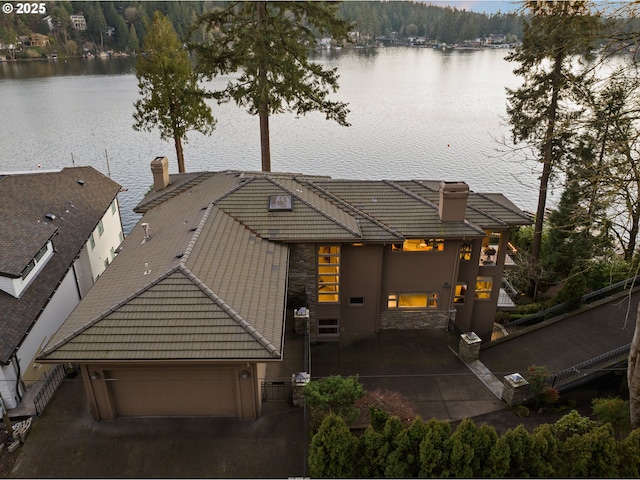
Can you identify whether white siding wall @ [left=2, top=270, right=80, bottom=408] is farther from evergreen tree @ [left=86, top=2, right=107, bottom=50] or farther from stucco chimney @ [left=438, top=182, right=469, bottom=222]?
evergreen tree @ [left=86, top=2, right=107, bottom=50]

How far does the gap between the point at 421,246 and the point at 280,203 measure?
620 cm

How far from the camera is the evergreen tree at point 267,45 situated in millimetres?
25938

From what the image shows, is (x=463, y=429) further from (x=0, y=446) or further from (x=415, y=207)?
(x=0, y=446)

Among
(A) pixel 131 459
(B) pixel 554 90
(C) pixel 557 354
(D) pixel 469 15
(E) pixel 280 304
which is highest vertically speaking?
(D) pixel 469 15

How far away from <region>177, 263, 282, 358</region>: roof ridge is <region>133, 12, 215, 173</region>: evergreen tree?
69.1 ft

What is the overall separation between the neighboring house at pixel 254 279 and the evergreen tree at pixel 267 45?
6918 mm

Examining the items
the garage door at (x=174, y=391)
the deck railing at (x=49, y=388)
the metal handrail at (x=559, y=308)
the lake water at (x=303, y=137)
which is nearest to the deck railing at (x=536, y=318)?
the metal handrail at (x=559, y=308)

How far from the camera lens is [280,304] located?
14.7 m

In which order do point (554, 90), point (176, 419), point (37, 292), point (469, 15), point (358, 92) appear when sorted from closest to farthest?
point (176, 419) → point (37, 292) → point (554, 90) → point (358, 92) → point (469, 15)

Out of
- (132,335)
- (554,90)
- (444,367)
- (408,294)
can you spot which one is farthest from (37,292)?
(554,90)

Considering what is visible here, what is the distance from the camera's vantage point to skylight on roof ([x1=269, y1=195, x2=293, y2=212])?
1927 centimetres

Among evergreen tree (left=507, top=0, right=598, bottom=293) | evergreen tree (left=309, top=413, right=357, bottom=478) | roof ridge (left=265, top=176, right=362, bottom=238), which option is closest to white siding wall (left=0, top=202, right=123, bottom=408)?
roof ridge (left=265, top=176, right=362, bottom=238)

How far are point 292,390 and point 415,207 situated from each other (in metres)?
9.88

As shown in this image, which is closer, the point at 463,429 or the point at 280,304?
the point at 463,429
